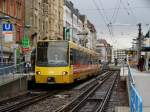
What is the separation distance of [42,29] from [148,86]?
2342 inches

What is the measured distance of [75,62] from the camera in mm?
35281

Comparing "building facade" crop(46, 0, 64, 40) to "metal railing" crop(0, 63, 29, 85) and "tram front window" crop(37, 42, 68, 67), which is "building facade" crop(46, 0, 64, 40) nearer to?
"metal railing" crop(0, 63, 29, 85)

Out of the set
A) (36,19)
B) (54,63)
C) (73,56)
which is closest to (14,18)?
(36,19)

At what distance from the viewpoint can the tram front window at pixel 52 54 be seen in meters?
32.6

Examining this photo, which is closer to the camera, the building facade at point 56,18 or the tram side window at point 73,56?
the tram side window at point 73,56

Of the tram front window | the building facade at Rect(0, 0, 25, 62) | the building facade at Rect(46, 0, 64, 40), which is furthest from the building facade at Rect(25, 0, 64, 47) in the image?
the tram front window

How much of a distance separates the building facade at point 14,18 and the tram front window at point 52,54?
2384cm

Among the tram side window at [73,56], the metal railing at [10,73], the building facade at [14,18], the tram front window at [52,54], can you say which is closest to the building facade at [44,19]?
the building facade at [14,18]

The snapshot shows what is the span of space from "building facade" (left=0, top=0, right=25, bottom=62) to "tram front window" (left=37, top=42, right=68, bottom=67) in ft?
78.2

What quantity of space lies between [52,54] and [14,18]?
1268 inches

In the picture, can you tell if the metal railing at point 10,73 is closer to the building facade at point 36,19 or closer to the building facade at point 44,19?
the building facade at point 36,19

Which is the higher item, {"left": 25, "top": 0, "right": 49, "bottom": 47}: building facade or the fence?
{"left": 25, "top": 0, "right": 49, "bottom": 47}: building facade

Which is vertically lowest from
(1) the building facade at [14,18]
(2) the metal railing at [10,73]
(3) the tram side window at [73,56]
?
(2) the metal railing at [10,73]

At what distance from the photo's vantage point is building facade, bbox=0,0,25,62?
58.9 m
